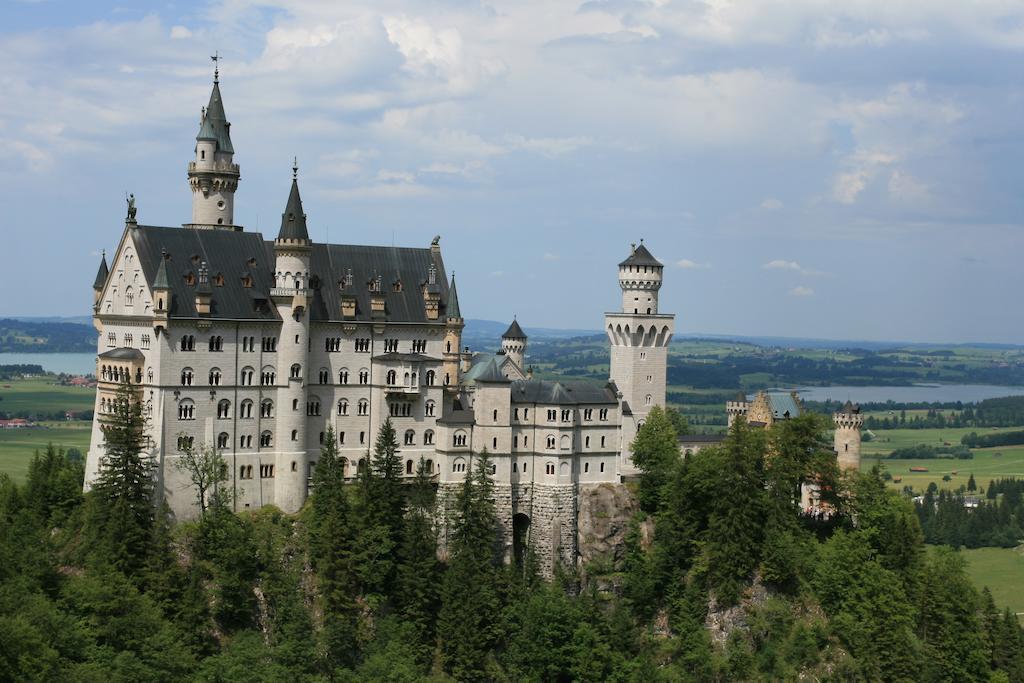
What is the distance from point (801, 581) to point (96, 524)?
52.6 m

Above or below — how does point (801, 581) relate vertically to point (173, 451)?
below

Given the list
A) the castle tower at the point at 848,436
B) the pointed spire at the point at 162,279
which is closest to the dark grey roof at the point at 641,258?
the castle tower at the point at 848,436

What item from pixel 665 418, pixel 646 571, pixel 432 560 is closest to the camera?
pixel 432 560

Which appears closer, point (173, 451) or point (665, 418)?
point (173, 451)

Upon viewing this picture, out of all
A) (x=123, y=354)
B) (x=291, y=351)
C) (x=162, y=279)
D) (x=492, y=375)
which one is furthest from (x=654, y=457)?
(x=123, y=354)

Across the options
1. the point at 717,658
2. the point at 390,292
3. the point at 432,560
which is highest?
the point at 390,292

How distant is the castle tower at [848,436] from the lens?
122m

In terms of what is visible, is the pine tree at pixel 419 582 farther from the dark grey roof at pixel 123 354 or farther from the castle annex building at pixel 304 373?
the dark grey roof at pixel 123 354

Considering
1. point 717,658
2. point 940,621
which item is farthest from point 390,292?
point 940,621

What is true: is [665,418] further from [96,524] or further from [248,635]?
[96,524]

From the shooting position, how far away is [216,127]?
10988 centimetres

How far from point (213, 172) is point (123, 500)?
1160 inches

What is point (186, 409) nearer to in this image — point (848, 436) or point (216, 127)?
point (216, 127)

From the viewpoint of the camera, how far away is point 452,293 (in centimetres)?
11138
